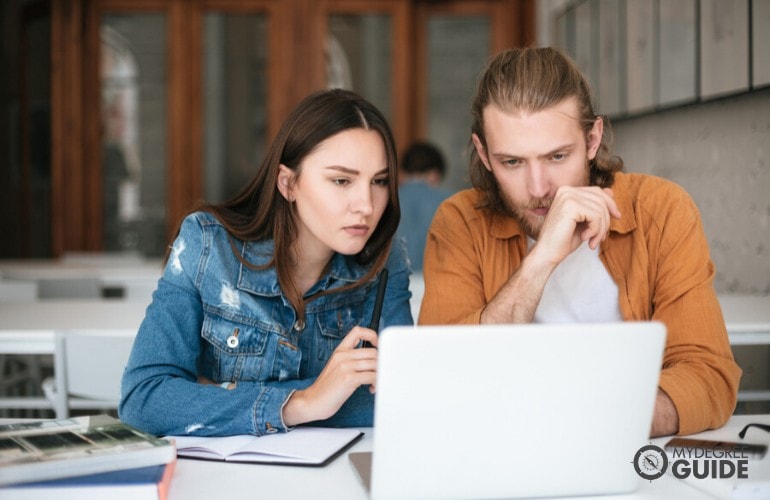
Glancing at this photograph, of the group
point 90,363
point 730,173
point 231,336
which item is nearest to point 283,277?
point 231,336

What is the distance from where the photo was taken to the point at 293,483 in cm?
103

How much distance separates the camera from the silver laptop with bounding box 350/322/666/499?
85cm

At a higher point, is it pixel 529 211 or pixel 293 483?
→ pixel 529 211

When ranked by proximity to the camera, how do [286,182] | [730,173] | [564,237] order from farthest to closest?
[730,173]
[286,182]
[564,237]

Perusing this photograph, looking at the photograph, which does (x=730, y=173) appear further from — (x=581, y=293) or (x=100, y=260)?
(x=100, y=260)

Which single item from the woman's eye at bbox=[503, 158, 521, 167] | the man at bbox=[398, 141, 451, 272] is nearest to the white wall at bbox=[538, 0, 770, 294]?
the man at bbox=[398, 141, 451, 272]

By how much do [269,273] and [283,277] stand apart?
0.09 ft

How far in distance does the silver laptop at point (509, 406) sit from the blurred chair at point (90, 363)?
4.37ft

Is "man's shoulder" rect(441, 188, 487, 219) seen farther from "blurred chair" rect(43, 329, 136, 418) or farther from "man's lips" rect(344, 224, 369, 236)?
"blurred chair" rect(43, 329, 136, 418)

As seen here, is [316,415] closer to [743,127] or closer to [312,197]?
[312,197]

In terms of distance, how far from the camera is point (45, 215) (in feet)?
20.4

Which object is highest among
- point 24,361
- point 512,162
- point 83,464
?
point 512,162

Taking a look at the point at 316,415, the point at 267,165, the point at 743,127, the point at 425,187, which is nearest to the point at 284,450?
the point at 316,415

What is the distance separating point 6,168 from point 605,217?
5.68 metres
